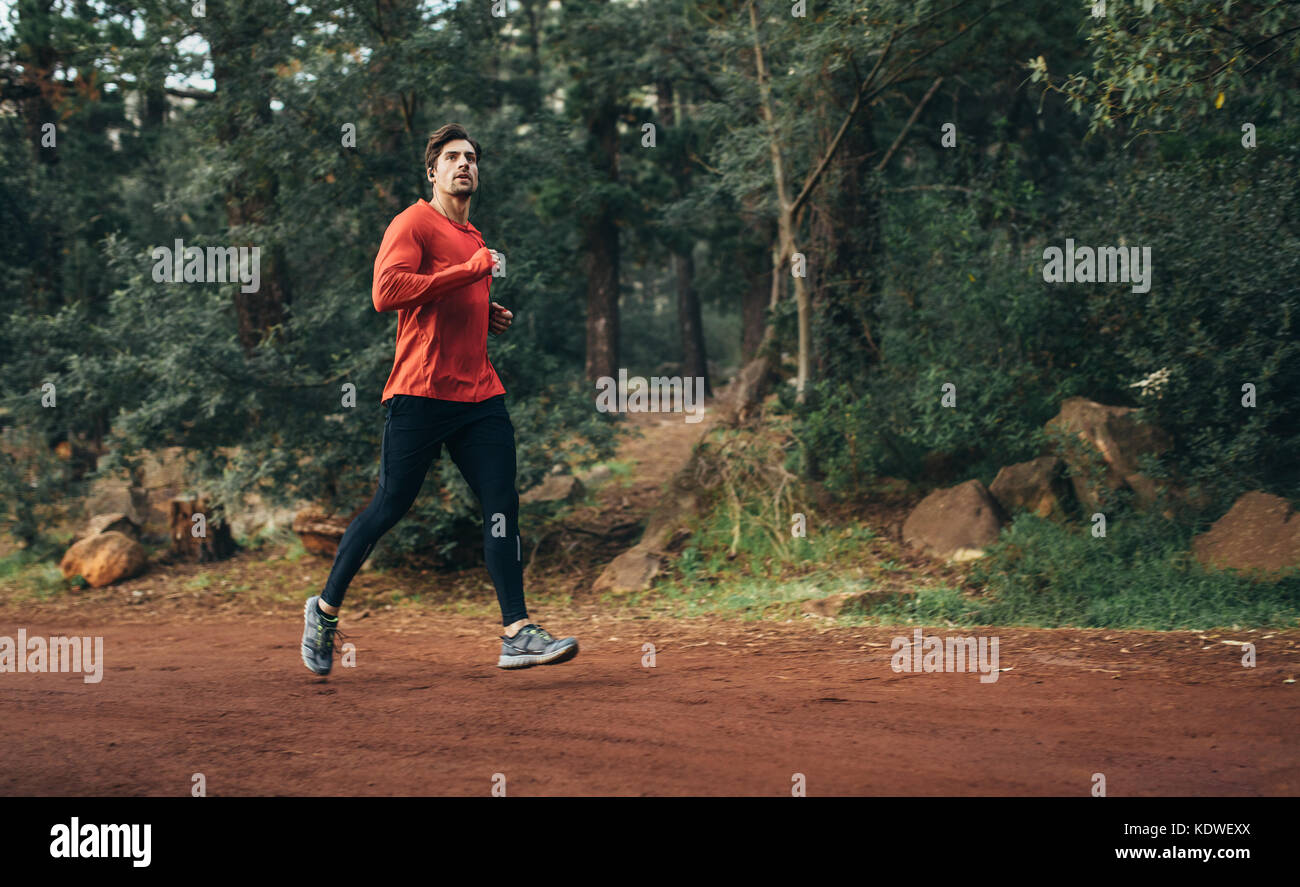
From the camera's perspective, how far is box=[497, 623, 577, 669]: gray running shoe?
197 inches

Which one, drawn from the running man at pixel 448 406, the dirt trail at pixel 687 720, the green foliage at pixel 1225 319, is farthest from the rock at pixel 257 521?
the green foliage at pixel 1225 319

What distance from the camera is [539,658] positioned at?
16.5 ft

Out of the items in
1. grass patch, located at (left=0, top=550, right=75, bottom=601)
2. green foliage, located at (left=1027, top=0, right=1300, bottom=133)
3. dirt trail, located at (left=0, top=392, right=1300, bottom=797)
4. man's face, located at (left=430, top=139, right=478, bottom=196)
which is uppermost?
green foliage, located at (left=1027, top=0, right=1300, bottom=133)

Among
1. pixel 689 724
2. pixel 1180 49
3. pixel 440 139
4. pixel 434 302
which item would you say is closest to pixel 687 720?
pixel 689 724

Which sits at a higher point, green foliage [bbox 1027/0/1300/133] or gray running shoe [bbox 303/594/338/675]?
green foliage [bbox 1027/0/1300/133]

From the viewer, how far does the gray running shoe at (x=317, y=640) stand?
520cm

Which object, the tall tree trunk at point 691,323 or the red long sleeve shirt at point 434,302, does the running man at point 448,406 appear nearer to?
the red long sleeve shirt at point 434,302

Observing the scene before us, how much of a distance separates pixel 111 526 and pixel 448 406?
936 cm

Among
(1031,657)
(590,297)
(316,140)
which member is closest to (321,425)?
(316,140)

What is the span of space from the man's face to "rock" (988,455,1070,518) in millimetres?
6289

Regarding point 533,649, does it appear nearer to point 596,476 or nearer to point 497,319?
point 497,319

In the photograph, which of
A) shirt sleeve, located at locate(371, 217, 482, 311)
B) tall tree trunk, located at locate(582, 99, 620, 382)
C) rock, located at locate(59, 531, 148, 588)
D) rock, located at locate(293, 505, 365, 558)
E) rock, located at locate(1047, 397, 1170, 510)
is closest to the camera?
shirt sleeve, located at locate(371, 217, 482, 311)

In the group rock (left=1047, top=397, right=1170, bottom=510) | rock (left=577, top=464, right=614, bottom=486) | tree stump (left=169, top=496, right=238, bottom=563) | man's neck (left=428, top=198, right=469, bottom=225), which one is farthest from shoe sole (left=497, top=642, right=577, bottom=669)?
rock (left=577, top=464, right=614, bottom=486)

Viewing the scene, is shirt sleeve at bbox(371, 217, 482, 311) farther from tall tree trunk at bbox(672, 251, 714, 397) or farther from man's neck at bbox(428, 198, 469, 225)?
tall tree trunk at bbox(672, 251, 714, 397)
